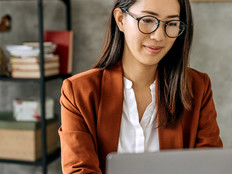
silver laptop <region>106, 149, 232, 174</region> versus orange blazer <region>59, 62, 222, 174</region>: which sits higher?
silver laptop <region>106, 149, 232, 174</region>

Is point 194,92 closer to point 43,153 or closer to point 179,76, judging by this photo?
point 179,76

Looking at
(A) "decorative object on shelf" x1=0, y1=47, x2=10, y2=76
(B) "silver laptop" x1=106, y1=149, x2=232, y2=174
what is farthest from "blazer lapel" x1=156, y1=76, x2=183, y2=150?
(A) "decorative object on shelf" x1=0, y1=47, x2=10, y2=76

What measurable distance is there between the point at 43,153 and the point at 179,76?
1095 millimetres

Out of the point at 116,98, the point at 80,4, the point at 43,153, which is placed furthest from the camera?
the point at 80,4

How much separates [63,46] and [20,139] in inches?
27.1

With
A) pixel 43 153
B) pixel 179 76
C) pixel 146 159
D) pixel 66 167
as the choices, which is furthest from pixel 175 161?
pixel 43 153

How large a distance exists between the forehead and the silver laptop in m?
0.66

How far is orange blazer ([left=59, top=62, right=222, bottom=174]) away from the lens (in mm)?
1194

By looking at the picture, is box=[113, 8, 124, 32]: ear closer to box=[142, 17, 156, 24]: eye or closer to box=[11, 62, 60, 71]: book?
box=[142, 17, 156, 24]: eye

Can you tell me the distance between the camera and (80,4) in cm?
224

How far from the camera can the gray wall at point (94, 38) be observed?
2.11 metres

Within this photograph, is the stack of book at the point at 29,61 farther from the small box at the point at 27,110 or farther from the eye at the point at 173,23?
the eye at the point at 173,23

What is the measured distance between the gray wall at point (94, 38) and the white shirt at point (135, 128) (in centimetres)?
96

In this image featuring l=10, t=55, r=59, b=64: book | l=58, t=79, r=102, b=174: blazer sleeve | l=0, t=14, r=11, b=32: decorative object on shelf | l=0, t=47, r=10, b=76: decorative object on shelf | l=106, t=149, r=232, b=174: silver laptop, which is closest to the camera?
l=106, t=149, r=232, b=174: silver laptop
